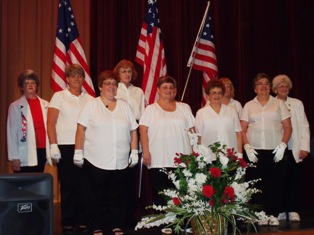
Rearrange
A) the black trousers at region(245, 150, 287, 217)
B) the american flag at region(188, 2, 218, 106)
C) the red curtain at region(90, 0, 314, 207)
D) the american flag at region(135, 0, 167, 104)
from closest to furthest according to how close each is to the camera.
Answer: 1. the black trousers at region(245, 150, 287, 217)
2. the american flag at region(135, 0, 167, 104)
3. the american flag at region(188, 2, 218, 106)
4. the red curtain at region(90, 0, 314, 207)

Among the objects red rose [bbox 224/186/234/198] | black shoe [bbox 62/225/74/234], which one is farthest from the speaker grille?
black shoe [bbox 62/225/74/234]

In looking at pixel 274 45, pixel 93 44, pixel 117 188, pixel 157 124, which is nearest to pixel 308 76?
pixel 274 45

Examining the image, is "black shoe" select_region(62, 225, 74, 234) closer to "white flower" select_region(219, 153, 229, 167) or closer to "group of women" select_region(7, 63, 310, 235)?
"group of women" select_region(7, 63, 310, 235)

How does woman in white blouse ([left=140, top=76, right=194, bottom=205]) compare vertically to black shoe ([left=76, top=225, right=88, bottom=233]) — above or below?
above

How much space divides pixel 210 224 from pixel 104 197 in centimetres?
168

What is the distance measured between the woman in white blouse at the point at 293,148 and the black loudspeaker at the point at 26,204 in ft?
10.3

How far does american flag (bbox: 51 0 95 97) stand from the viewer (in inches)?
216

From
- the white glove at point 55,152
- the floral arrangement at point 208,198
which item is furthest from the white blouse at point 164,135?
the floral arrangement at point 208,198

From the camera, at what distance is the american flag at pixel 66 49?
5476 millimetres

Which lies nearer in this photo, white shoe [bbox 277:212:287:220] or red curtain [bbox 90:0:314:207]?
white shoe [bbox 277:212:287:220]

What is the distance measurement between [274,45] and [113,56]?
A: 235cm

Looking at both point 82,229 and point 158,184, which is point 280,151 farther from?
point 82,229

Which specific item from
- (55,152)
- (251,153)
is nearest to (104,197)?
(55,152)

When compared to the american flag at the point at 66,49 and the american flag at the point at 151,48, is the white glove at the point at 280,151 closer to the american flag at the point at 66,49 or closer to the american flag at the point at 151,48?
the american flag at the point at 151,48
